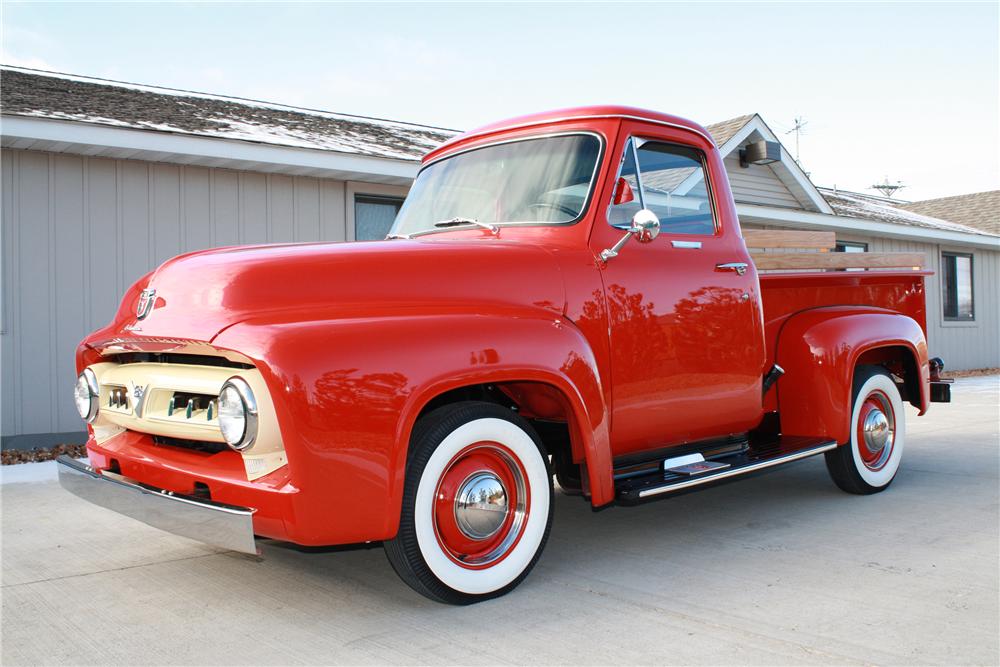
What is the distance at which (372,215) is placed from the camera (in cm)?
1019

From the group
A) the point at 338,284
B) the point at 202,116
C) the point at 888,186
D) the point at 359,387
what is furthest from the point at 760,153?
the point at 888,186

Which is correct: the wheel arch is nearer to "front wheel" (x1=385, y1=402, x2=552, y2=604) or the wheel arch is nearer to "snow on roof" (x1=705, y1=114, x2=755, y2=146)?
"front wheel" (x1=385, y1=402, x2=552, y2=604)

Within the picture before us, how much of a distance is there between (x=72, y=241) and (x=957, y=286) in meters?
17.7

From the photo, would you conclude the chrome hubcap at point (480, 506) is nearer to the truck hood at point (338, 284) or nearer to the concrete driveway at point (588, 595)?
the concrete driveway at point (588, 595)

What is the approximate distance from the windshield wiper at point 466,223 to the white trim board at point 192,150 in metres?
3.93

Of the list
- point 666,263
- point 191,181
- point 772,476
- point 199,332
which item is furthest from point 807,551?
point 191,181

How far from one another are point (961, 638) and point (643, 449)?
1.58 m

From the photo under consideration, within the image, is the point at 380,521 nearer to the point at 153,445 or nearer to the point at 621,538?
the point at 153,445

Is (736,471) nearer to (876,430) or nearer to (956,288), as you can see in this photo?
(876,430)

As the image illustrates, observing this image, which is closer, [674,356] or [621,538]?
[674,356]

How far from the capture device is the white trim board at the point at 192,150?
7625mm

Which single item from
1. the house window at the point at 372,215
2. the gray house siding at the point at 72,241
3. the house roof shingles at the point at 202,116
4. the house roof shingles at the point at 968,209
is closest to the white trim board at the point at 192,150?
the house roof shingles at the point at 202,116

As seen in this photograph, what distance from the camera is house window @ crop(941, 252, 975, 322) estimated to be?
1884 centimetres

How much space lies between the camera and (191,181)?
8914mm
